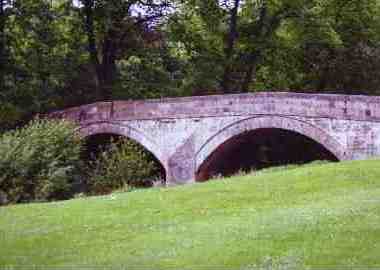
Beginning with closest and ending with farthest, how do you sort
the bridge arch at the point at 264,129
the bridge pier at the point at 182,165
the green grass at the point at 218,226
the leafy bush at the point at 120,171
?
the green grass at the point at 218,226 → the bridge arch at the point at 264,129 → the leafy bush at the point at 120,171 → the bridge pier at the point at 182,165

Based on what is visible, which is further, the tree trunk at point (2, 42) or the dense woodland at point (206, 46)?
the dense woodland at point (206, 46)

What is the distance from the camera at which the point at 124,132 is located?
26.1m

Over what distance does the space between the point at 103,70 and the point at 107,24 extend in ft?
7.52

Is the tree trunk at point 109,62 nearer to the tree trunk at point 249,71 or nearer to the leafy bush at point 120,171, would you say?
the tree trunk at point 249,71

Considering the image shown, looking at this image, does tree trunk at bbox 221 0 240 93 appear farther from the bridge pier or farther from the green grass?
the green grass

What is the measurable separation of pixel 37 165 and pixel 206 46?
41.4ft

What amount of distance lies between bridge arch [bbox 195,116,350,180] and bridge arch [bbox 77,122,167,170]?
1604 mm

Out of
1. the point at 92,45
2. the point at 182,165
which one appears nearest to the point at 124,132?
the point at 182,165

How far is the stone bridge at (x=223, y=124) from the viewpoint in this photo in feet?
70.5

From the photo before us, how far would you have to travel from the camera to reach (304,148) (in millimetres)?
29500

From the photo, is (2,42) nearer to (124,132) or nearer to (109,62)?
(109,62)

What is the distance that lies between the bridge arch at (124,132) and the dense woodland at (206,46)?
2185 mm

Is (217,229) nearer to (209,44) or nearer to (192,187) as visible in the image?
(192,187)

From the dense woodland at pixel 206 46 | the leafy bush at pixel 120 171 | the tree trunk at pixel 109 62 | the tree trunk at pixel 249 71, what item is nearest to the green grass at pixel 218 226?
the leafy bush at pixel 120 171
